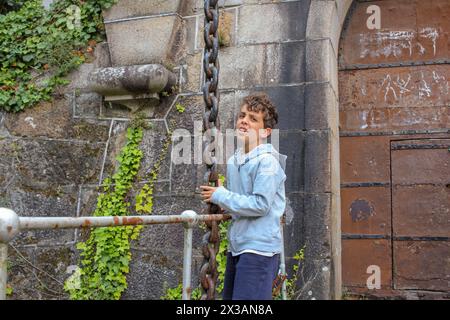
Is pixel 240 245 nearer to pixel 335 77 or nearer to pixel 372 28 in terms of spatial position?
pixel 335 77

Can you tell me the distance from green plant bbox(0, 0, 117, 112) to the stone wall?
0.34ft

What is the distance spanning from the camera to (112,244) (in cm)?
352

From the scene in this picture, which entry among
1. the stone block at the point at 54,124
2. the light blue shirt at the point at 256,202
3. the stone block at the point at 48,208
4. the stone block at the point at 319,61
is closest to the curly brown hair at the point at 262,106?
the light blue shirt at the point at 256,202

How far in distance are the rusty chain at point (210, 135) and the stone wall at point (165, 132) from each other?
1.26m

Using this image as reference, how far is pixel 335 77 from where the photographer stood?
3635mm

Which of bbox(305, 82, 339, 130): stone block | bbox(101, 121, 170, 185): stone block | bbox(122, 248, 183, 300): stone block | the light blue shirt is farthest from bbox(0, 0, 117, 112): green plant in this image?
the light blue shirt

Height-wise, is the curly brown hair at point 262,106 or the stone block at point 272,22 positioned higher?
the stone block at point 272,22

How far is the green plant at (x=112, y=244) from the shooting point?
3486 mm

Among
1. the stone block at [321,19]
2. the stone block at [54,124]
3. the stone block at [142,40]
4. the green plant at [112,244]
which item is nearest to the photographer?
the stone block at [321,19]

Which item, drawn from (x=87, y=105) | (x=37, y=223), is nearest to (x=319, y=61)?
(x=87, y=105)

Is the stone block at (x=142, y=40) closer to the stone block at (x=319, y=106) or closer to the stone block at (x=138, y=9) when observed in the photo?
the stone block at (x=138, y=9)

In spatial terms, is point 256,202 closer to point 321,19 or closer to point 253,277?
point 253,277
